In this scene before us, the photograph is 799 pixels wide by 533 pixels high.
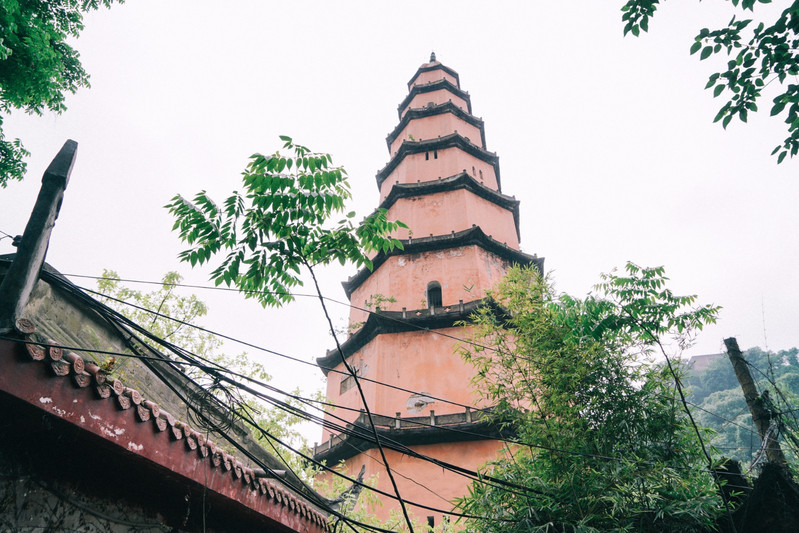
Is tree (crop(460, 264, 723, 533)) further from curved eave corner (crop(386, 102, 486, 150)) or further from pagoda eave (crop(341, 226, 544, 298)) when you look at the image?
curved eave corner (crop(386, 102, 486, 150))

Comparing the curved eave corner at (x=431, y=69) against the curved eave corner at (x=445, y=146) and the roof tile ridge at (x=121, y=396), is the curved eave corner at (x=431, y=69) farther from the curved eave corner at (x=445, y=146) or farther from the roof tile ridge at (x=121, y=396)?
the roof tile ridge at (x=121, y=396)

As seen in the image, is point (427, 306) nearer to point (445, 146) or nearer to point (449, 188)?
point (449, 188)

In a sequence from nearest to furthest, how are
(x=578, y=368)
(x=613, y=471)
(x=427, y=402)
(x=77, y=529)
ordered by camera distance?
1. (x=77, y=529)
2. (x=613, y=471)
3. (x=578, y=368)
4. (x=427, y=402)

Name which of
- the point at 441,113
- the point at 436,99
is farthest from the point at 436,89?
the point at 441,113

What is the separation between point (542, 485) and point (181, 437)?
170 inches

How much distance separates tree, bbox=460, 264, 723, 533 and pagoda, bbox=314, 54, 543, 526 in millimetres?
3799

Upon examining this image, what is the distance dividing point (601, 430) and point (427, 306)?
10.1 metres

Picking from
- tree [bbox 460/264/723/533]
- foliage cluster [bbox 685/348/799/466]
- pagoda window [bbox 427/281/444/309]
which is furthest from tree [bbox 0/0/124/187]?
foliage cluster [bbox 685/348/799/466]

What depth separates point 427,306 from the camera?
53.2ft

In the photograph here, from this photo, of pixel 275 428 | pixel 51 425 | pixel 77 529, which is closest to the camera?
pixel 51 425

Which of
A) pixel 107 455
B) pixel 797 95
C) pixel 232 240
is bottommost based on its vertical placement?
pixel 107 455

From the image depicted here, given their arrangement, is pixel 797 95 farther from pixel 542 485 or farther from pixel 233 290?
pixel 233 290

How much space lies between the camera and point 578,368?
683 cm

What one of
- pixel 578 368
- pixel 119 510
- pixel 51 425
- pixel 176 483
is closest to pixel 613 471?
pixel 578 368
